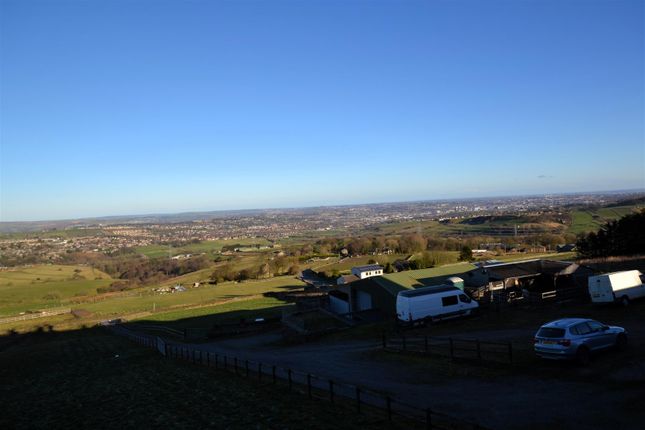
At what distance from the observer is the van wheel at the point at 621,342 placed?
16.5 metres

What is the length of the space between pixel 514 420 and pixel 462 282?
25770 mm

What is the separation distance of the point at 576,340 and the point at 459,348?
5356mm

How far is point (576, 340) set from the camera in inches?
605

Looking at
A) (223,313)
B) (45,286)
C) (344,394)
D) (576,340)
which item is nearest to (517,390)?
(576,340)

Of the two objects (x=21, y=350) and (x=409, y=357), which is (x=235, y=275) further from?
(x=409, y=357)

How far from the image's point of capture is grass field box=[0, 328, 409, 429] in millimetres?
13242

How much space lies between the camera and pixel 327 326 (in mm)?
35906

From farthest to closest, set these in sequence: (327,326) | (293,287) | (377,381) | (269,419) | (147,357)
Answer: (293,287) → (327,326) → (147,357) → (377,381) → (269,419)

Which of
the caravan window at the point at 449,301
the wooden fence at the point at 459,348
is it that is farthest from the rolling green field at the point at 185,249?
the wooden fence at the point at 459,348

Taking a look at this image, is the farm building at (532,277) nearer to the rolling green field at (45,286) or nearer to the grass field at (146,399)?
the grass field at (146,399)

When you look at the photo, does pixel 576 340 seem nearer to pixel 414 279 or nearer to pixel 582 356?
pixel 582 356

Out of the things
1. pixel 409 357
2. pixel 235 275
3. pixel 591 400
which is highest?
pixel 591 400

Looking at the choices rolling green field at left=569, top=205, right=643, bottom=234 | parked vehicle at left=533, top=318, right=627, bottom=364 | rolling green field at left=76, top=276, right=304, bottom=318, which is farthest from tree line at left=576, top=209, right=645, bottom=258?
rolling green field at left=569, top=205, right=643, bottom=234

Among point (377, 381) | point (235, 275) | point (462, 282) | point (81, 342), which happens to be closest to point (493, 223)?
point (235, 275)
